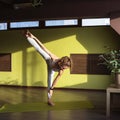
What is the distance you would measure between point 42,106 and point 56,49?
11.3 ft

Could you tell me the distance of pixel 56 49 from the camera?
952 centimetres

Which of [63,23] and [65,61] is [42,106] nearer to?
[65,61]

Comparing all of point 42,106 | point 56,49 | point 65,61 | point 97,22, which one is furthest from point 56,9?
point 56,49

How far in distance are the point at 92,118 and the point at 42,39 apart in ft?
16.2

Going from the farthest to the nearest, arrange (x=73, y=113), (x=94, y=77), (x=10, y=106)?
1. (x=94, y=77)
2. (x=10, y=106)
3. (x=73, y=113)

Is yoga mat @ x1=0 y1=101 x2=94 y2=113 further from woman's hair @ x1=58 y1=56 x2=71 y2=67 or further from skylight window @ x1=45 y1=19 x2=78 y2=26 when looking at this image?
skylight window @ x1=45 y1=19 x2=78 y2=26

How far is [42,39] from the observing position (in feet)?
31.7

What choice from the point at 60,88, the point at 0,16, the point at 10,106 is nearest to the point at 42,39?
the point at 60,88

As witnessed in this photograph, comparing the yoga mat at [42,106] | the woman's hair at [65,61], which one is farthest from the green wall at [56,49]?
the woman's hair at [65,61]

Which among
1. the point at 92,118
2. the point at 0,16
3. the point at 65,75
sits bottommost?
the point at 92,118

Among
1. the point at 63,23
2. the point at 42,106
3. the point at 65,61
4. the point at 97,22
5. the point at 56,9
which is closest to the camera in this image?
the point at 65,61

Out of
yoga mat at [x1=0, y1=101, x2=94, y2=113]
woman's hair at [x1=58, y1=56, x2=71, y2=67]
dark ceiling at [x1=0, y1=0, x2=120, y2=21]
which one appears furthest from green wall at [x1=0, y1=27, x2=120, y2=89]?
woman's hair at [x1=58, y1=56, x2=71, y2=67]

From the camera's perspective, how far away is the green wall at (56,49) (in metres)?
9.11

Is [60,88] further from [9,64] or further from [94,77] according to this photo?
[9,64]
